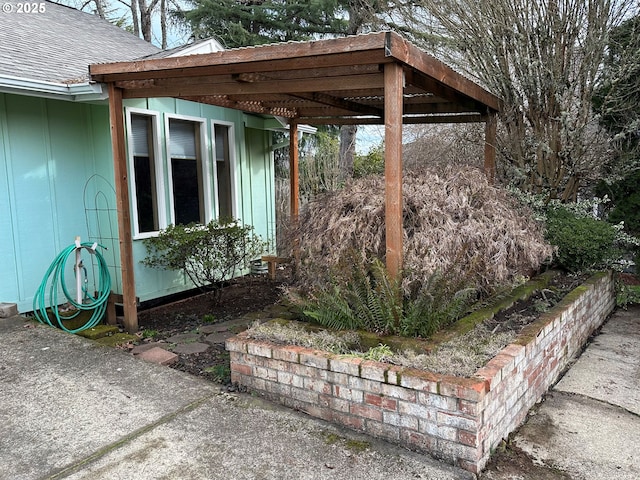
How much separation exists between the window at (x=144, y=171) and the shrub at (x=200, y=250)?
0.30 metres

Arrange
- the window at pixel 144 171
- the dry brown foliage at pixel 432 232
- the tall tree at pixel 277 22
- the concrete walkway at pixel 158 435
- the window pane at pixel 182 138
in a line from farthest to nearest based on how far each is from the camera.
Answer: the tall tree at pixel 277 22 < the window pane at pixel 182 138 < the window at pixel 144 171 < the dry brown foliage at pixel 432 232 < the concrete walkway at pixel 158 435

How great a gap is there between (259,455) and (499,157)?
5.60 metres

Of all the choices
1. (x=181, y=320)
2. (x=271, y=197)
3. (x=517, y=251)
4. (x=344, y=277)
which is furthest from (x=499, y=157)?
(x=181, y=320)

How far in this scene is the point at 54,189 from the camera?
5.59m

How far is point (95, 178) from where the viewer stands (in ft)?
19.5

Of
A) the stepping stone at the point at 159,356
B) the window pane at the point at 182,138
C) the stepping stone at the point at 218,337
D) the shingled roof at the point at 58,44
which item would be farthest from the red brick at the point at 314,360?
the window pane at the point at 182,138

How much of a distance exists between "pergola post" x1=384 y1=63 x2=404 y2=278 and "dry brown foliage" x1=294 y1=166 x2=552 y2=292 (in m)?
0.16

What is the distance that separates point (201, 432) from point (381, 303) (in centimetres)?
148

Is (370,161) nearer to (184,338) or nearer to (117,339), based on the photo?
(184,338)

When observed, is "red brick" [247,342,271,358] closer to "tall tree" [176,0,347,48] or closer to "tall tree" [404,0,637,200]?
"tall tree" [404,0,637,200]

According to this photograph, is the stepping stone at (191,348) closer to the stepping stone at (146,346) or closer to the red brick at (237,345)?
the stepping stone at (146,346)

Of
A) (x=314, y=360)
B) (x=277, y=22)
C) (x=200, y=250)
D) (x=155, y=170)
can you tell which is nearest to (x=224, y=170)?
(x=155, y=170)

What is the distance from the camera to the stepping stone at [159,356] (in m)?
4.28

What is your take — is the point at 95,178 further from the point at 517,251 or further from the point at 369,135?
the point at 369,135
